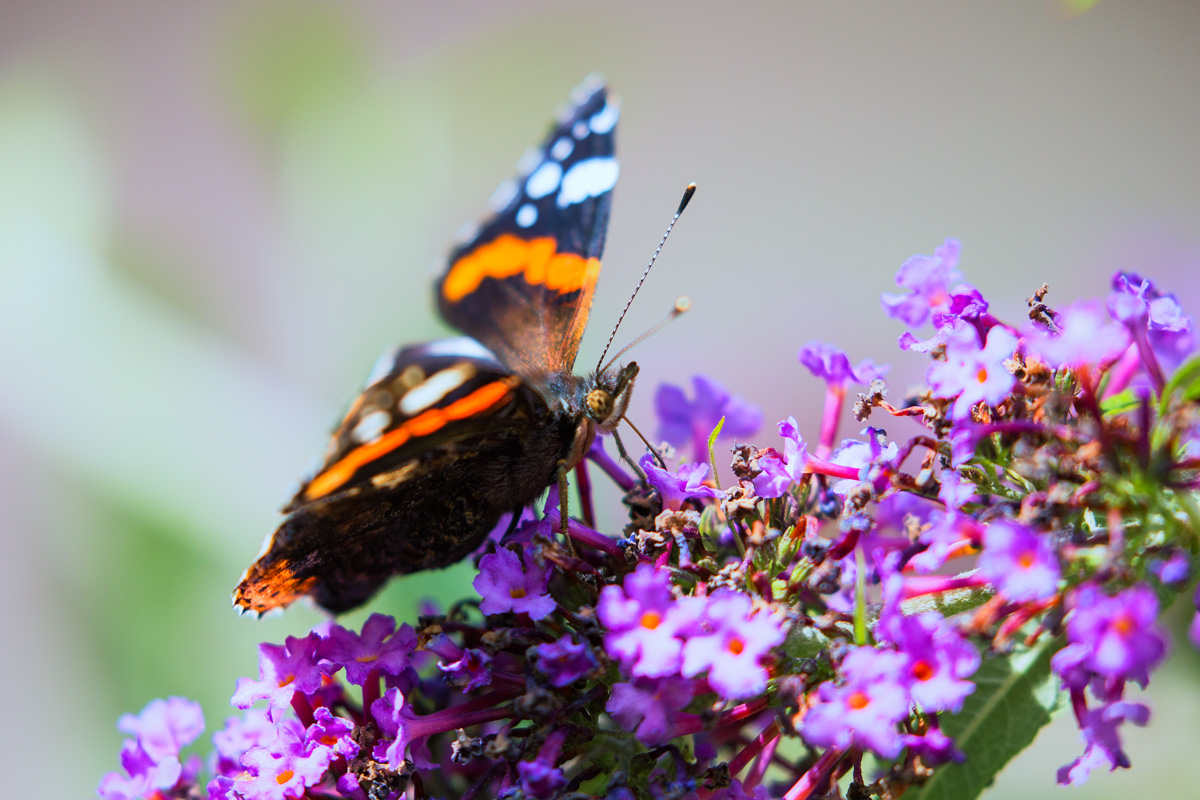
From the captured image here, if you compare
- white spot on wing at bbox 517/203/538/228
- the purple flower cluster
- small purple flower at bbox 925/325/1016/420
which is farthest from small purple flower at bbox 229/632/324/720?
small purple flower at bbox 925/325/1016/420

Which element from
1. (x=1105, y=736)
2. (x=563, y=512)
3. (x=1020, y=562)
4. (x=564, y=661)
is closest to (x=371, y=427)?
(x=563, y=512)

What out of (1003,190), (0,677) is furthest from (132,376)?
(1003,190)

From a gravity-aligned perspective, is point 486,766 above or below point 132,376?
below

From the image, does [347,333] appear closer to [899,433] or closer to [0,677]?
[0,677]

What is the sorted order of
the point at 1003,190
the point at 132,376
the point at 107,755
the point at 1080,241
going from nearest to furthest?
1. the point at 107,755
2. the point at 132,376
3. the point at 1080,241
4. the point at 1003,190

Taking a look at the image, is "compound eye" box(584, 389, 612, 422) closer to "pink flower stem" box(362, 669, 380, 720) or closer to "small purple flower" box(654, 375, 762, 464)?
"small purple flower" box(654, 375, 762, 464)

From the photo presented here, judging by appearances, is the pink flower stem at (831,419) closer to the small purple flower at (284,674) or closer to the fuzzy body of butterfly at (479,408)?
the fuzzy body of butterfly at (479,408)

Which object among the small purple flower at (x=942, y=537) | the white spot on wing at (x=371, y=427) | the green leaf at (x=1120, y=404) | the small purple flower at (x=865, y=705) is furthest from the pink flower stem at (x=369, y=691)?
the green leaf at (x=1120, y=404)
